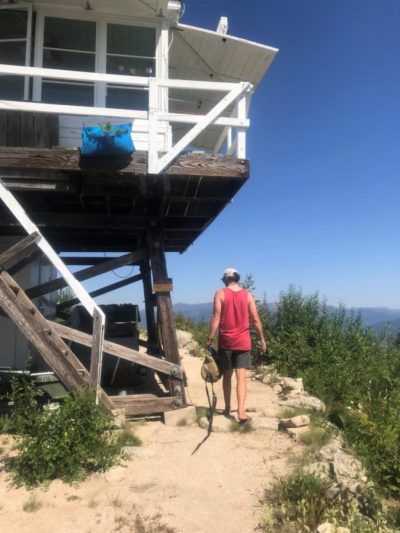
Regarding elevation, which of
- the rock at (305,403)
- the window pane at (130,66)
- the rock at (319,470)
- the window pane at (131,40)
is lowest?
the rock at (305,403)

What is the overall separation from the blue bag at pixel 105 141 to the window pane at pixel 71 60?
201 centimetres

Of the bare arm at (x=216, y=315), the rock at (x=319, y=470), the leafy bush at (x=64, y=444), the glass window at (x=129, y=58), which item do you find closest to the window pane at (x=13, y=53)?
the glass window at (x=129, y=58)

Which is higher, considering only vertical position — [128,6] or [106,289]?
[128,6]

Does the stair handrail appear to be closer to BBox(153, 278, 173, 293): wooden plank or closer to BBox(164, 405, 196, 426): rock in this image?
BBox(164, 405, 196, 426): rock

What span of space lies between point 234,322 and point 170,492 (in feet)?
7.25

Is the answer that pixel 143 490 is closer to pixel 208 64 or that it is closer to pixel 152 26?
pixel 152 26

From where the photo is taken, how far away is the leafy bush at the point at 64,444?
3.89 meters

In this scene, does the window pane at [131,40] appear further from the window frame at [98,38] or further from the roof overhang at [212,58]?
the roof overhang at [212,58]

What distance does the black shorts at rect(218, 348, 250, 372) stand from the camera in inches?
214

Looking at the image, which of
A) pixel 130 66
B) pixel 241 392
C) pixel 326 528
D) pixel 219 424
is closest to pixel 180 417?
pixel 219 424

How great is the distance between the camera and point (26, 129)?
5527 mm

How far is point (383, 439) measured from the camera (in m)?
3.95

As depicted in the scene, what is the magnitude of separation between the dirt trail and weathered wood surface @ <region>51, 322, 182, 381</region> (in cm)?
104

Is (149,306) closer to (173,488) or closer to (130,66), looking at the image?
(130,66)
